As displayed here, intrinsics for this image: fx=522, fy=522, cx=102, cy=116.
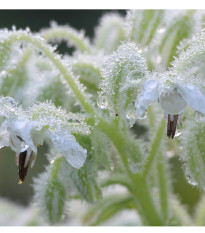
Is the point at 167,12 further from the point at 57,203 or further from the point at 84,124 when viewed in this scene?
the point at 57,203

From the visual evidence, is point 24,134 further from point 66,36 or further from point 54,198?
point 66,36

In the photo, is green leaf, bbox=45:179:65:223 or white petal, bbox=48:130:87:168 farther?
green leaf, bbox=45:179:65:223

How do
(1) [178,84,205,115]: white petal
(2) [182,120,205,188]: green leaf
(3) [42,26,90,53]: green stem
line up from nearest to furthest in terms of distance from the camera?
1. (1) [178,84,205,115]: white petal
2. (2) [182,120,205,188]: green leaf
3. (3) [42,26,90,53]: green stem

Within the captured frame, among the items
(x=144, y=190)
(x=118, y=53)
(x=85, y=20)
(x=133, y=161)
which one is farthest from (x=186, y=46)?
(x=85, y=20)

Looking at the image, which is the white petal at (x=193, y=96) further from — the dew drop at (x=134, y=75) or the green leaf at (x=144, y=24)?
the green leaf at (x=144, y=24)

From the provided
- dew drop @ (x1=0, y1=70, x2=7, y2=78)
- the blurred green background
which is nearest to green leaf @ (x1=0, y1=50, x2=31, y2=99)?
dew drop @ (x1=0, y1=70, x2=7, y2=78)

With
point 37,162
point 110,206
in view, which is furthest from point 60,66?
point 37,162

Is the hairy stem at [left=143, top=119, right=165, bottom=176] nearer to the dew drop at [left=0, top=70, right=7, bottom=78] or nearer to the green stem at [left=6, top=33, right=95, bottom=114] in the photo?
the green stem at [left=6, top=33, right=95, bottom=114]

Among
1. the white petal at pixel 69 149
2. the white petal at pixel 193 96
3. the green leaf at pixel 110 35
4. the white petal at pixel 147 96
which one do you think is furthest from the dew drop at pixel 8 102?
the green leaf at pixel 110 35
